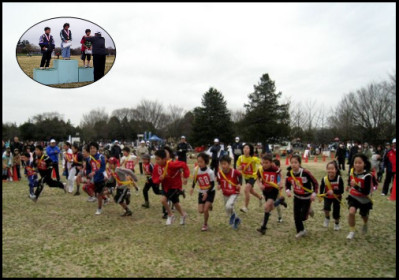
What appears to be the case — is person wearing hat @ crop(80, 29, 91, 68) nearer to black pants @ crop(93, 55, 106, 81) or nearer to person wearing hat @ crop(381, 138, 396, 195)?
black pants @ crop(93, 55, 106, 81)

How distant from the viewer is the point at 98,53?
4387mm

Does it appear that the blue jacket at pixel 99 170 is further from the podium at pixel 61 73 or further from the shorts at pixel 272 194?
the podium at pixel 61 73

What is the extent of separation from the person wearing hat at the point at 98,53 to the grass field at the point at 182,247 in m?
2.89

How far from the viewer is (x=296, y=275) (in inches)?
195

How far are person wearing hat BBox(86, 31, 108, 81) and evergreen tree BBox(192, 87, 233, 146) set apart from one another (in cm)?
4234

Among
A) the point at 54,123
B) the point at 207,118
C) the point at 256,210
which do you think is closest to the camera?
the point at 256,210

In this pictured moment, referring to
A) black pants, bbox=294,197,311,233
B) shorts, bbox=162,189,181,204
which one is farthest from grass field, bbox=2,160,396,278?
shorts, bbox=162,189,181,204

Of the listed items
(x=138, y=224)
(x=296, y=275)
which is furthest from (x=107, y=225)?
(x=296, y=275)

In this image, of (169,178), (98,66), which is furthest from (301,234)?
(98,66)

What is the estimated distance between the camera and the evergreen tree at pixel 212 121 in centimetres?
4700

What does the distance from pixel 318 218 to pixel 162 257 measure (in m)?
4.52

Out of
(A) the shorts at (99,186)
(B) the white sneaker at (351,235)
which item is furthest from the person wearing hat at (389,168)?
(A) the shorts at (99,186)

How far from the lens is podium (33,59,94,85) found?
409cm

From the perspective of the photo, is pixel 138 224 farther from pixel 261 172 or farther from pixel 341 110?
pixel 341 110
